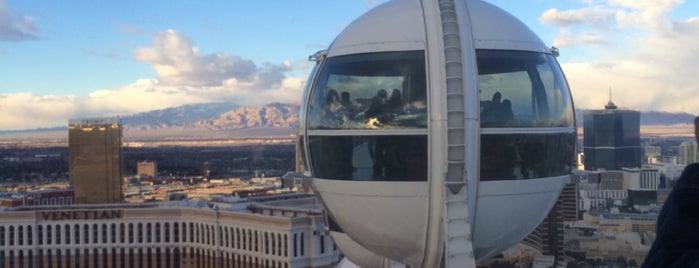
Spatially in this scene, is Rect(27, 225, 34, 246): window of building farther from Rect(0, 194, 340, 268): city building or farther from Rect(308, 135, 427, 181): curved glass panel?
Rect(308, 135, 427, 181): curved glass panel

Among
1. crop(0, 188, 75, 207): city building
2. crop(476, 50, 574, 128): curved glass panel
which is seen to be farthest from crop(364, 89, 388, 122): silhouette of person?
crop(0, 188, 75, 207): city building

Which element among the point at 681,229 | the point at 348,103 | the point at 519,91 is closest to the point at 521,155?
the point at 519,91

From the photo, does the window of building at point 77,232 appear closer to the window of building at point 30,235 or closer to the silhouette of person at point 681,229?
the window of building at point 30,235

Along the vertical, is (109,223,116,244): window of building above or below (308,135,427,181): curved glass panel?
below

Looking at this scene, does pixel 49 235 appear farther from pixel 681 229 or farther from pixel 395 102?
pixel 681 229

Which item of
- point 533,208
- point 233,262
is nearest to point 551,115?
point 533,208
